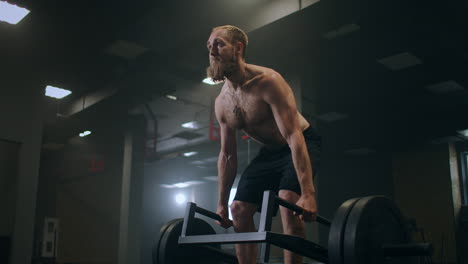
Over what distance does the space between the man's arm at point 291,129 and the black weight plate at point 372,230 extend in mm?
187

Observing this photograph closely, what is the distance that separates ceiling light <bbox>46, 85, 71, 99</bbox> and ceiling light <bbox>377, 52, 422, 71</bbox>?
4569mm

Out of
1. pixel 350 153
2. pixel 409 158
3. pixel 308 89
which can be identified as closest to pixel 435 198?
pixel 409 158

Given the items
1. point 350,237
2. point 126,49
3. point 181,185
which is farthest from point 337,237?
point 181,185

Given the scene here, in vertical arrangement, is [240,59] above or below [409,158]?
below

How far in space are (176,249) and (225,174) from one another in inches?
16.7

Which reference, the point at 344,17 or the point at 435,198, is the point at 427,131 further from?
the point at 344,17

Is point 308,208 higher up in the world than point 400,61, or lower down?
lower down

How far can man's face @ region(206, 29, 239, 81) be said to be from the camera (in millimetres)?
1921

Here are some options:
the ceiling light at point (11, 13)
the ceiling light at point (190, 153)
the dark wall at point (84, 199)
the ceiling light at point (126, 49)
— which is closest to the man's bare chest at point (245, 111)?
the ceiling light at point (11, 13)

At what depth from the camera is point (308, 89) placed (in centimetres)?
691

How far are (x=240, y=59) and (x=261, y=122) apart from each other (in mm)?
290

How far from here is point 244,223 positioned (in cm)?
213

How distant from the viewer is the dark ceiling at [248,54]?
14.9 feet

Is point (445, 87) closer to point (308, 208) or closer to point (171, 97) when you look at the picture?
point (171, 97)
